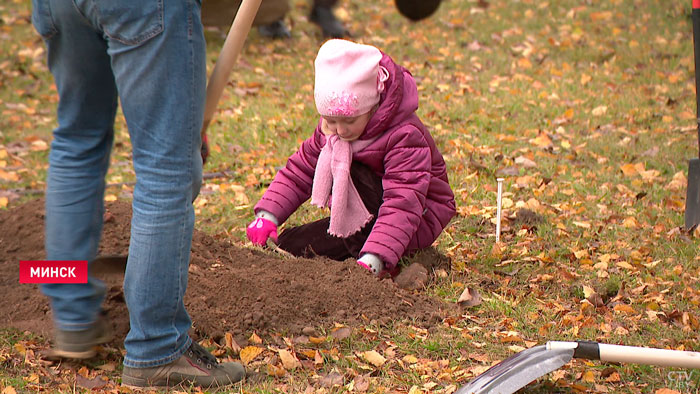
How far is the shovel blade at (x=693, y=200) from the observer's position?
14.4 feet

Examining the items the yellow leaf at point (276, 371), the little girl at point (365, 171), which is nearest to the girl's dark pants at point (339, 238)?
the little girl at point (365, 171)

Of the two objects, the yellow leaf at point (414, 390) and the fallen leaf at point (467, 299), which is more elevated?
the yellow leaf at point (414, 390)

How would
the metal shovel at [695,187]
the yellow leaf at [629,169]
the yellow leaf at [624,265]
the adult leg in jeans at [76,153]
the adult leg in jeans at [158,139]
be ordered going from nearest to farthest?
the adult leg in jeans at [158,139]
the adult leg in jeans at [76,153]
the yellow leaf at [624,265]
the metal shovel at [695,187]
the yellow leaf at [629,169]

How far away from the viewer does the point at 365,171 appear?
3.74m

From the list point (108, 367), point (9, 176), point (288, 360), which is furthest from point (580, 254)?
point (9, 176)

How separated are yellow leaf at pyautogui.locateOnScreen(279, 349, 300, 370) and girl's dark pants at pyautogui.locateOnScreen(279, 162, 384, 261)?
98 centimetres

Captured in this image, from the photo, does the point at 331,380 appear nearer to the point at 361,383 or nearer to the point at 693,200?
the point at 361,383

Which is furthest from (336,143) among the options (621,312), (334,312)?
(621,312)

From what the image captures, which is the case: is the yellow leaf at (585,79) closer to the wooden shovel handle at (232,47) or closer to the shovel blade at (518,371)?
the shovel blade at (518,371)

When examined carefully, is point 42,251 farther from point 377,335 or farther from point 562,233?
point 562,233

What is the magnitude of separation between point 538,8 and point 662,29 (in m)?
1.60

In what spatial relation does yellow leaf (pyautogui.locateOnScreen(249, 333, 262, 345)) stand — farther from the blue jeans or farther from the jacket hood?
the jacket hood

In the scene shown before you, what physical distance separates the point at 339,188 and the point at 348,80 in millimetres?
493

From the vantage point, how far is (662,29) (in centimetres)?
950
